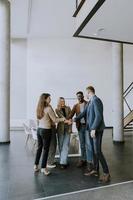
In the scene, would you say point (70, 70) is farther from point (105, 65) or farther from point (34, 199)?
point (34, 199)

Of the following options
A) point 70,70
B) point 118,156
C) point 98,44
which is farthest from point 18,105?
point 118,156

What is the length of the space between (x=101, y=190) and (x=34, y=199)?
1.13 meters

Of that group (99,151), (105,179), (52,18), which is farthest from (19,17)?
(105,179)

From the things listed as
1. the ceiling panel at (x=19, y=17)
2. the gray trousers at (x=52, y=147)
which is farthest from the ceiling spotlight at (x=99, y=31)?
the ceiling panel at (x=19, y=17)

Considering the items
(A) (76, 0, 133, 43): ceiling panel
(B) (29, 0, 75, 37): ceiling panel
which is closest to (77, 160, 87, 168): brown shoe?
(A) (76, 0, 133, 43): ceiling panel

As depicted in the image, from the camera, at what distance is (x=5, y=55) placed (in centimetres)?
882

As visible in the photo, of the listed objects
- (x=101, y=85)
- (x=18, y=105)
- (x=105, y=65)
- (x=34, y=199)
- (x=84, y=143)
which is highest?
(x=105, y=65)

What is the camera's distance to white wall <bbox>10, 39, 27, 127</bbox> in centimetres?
1326

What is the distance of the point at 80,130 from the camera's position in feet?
18.8

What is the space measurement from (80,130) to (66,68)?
8.05 meters

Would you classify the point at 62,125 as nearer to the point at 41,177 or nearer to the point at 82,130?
the point at 82,130

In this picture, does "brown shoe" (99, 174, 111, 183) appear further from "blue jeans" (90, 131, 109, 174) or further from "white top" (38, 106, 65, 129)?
"white top" (38, 106, 65, 129)

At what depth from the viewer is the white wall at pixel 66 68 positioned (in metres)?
13.2

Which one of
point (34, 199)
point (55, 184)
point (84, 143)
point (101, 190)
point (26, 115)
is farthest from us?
point (26, 115)
